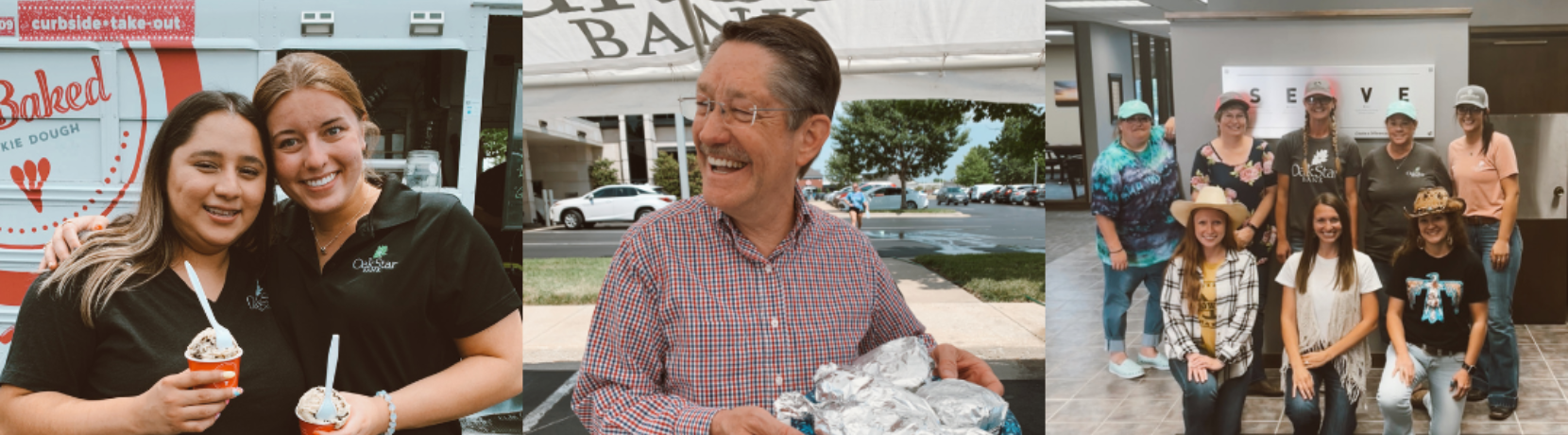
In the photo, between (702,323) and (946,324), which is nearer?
(702,323)

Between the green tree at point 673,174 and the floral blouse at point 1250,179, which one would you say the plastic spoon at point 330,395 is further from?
the floral blouse at point 1250,179

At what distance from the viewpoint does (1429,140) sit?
296cm

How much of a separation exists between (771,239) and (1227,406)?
194cm

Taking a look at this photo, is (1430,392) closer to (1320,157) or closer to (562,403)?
(1320,157)

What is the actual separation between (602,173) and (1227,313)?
2029 mm

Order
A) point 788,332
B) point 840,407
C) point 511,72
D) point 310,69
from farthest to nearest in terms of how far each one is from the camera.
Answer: point 511,72, point 310,69, point 788,332, point 840,407

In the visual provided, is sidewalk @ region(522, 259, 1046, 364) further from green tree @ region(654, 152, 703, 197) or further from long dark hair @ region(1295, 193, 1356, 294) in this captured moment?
long dark hair @ region(1295, 193, 1356, 294)

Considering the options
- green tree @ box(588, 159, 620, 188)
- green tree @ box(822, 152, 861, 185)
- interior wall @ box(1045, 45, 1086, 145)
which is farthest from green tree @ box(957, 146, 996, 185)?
green tree @ box(588, 159, 620, 188)

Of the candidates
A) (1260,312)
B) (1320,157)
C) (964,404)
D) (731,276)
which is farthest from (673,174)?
(1320,157)

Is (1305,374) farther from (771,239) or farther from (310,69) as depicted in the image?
(310,69)

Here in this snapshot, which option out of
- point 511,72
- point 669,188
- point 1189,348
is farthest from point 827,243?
point 1189,348

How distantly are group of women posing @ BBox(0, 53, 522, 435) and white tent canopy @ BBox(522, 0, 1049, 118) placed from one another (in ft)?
1.91

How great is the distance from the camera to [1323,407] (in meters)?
3.04

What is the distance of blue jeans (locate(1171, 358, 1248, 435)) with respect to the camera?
121 inches
